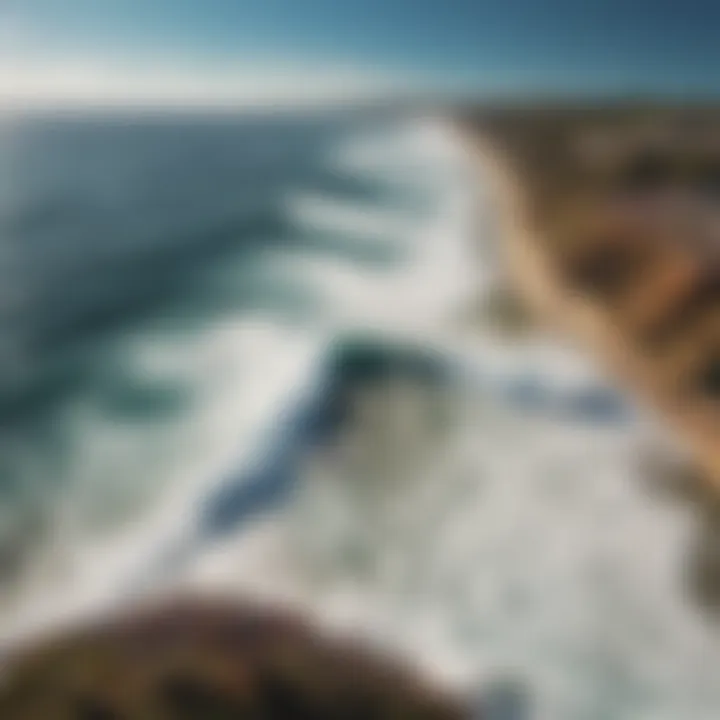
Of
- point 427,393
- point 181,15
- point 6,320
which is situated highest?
point 181,15

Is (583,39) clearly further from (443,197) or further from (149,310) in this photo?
(149,310)

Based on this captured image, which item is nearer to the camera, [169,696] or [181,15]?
[169,696]

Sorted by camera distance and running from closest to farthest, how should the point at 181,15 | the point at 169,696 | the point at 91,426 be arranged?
the point at 169,696 < the point at 91,426 < the point at 181,15

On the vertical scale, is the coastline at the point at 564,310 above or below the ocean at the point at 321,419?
above

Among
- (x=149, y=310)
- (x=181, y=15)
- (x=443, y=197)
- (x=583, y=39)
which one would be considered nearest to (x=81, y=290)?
(x=149, y=310)

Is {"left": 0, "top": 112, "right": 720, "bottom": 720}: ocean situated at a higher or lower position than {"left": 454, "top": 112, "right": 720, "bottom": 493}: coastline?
lower

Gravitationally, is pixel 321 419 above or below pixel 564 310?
below

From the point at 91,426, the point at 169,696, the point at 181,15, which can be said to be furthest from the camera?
the point at 181,15

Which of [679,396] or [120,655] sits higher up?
[679,396]
